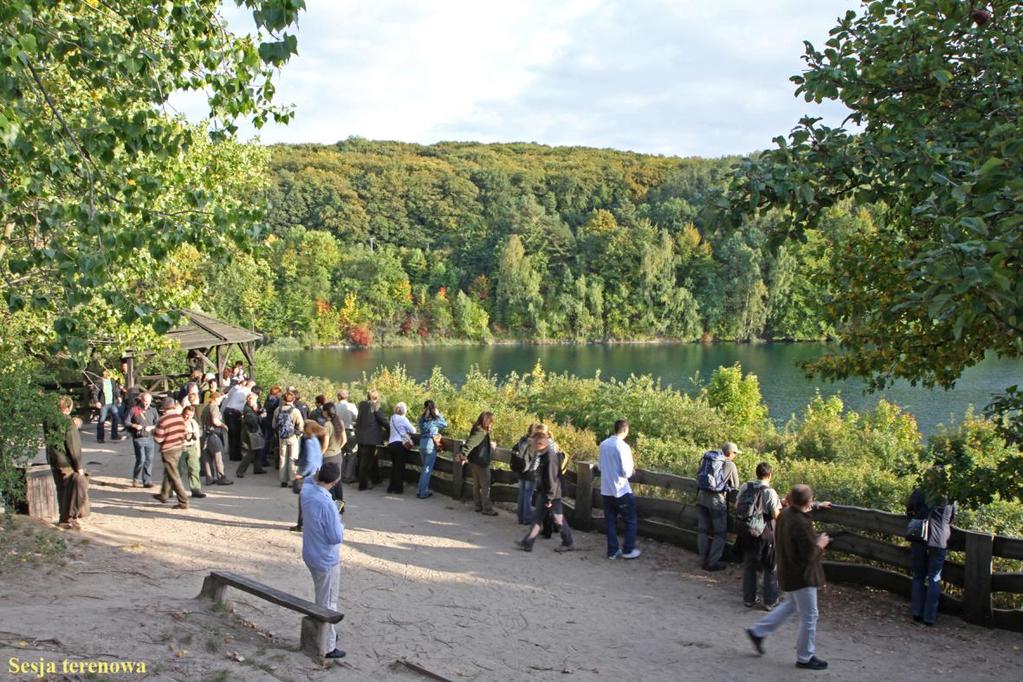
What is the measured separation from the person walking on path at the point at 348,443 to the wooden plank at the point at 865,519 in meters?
7.32

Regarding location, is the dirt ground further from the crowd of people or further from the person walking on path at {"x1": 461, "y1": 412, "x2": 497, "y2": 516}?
the person walking on path at {"x1": 461, "y1": 412, "x2": 497, "y2": 516}

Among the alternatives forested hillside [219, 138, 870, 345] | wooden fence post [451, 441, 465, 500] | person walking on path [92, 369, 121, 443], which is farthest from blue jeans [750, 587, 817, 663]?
forested hillside [219, 138, 870, 345]

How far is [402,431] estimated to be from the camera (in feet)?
41.5

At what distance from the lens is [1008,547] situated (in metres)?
7.34

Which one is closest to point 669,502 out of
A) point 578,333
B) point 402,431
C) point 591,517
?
point 591,517

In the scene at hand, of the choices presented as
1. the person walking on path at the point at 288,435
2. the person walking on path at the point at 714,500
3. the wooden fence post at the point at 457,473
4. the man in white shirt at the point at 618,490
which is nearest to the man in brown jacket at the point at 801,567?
the person walking on path at the point at 714,500

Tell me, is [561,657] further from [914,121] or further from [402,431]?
[402,431]

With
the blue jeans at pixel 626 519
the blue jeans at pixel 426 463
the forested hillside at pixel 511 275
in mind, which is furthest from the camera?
the forested hillside at pixel 511 275

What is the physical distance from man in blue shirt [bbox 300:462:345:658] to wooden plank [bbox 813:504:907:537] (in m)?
4.34

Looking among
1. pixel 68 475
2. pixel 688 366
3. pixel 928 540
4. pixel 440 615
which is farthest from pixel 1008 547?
pixel 688 366

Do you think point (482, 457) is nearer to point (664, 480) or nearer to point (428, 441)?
point (428, 441)

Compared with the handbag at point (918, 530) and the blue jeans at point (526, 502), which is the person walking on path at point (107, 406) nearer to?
the blue jeans at point (526, 502)

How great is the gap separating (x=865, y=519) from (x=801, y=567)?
72.9 inches

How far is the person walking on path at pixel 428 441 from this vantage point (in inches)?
481
